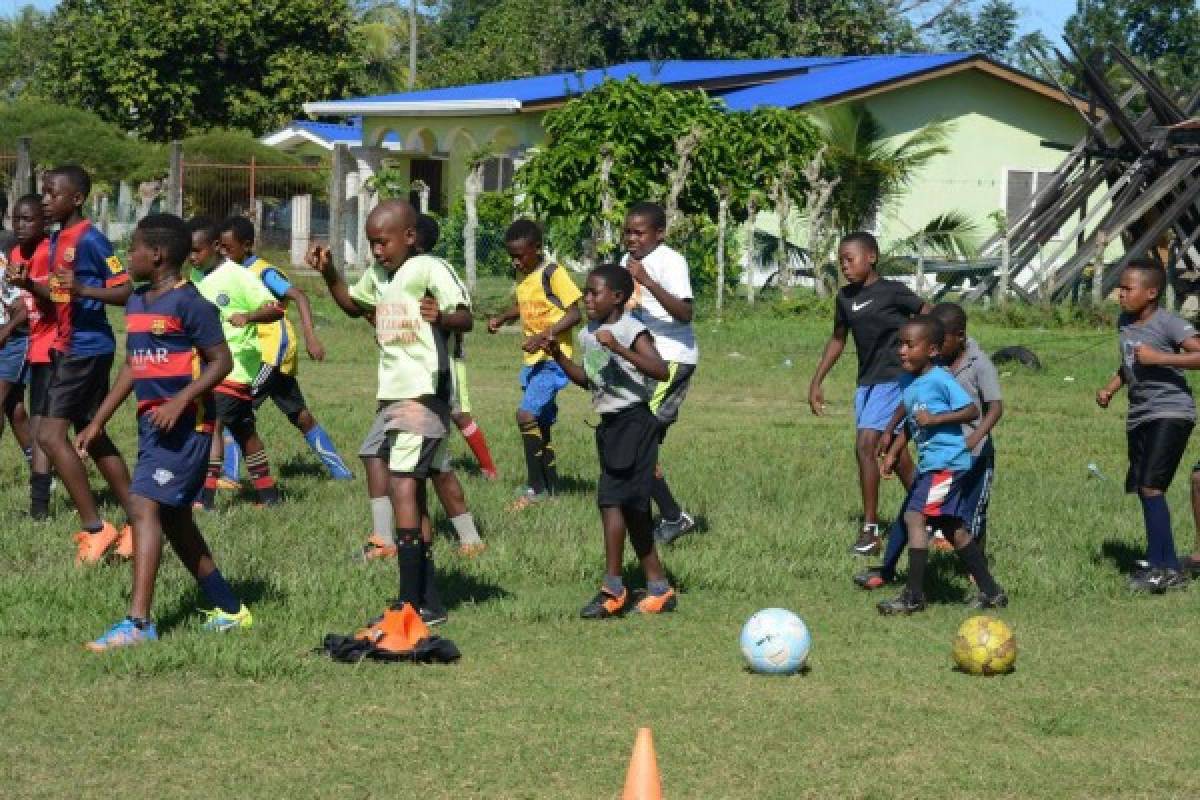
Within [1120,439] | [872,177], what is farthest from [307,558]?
[872,177]

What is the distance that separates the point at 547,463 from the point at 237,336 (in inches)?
82.4

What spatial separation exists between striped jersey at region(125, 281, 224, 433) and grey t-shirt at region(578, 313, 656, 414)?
1.73m

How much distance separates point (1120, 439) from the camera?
15.0 m

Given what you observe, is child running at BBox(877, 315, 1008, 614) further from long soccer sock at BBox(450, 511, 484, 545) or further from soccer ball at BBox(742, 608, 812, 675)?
long soccer sock at BBox(450, 511, 484, 545)

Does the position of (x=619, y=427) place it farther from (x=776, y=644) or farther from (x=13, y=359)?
(x=13, y=359)

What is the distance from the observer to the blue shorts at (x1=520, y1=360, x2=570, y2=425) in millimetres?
11430

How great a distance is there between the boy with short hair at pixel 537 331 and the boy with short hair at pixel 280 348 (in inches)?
47.7

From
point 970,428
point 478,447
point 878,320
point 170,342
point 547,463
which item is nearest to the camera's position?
point 170,342

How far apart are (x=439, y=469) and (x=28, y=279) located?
2638 millimetres

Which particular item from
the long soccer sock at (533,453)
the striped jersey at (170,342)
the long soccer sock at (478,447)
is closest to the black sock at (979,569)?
the long soccer sock at (533,453)

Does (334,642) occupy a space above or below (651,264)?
below

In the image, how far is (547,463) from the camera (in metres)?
11.5

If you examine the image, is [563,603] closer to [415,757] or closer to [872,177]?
[415,757]

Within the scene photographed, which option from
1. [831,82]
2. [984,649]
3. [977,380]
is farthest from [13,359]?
[831,82]
